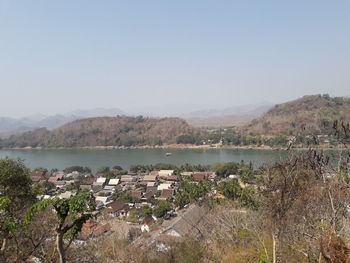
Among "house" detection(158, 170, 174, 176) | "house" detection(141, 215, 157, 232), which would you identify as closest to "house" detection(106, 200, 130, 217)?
"house" detection(141, 215, 157, 232)

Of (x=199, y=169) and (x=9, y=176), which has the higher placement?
(x=9, y=176)

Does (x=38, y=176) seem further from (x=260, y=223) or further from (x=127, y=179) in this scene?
(x=260, y=223)

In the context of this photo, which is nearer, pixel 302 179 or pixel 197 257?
pixel 302 179

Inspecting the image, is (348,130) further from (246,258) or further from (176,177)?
(176,177)

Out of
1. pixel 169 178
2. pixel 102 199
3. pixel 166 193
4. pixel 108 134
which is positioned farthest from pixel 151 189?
pixel 108 134

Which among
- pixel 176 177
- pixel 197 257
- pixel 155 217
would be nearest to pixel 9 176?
pixel 197 257

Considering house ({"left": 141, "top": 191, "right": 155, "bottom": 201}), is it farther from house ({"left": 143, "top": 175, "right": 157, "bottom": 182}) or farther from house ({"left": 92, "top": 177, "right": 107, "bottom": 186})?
house ({"left": 92, "top": 177, "right": 107, "bottom": 186})
